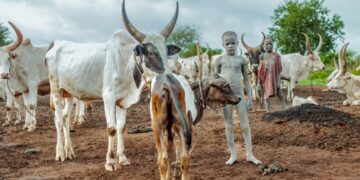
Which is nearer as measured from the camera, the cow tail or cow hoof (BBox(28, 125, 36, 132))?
the cow tail

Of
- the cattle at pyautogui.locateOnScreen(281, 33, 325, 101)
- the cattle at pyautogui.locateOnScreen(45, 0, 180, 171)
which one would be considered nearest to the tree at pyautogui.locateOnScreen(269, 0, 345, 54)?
the cattle at pyautogui.locateOnScreen(281, 33, 325, 101)

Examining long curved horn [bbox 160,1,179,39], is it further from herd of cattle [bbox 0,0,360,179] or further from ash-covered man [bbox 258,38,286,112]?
ash-covered man [bbox 258,38,286,112]

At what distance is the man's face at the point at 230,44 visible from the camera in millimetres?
7371

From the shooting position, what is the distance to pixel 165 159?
17.6 ft

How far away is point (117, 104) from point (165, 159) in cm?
248

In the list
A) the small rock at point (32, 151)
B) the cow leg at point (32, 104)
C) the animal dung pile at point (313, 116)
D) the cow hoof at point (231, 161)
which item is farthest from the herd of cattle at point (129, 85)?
the cow leg at point (32, 104)

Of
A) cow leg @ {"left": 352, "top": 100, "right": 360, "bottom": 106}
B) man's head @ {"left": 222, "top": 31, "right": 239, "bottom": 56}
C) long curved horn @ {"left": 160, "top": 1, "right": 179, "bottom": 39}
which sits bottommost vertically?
cow leg @ {"left": 352, "top": 100, "right": 360, "bottom": 106}

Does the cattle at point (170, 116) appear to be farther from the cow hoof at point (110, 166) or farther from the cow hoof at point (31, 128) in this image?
the cow hoof at point (31, 128)

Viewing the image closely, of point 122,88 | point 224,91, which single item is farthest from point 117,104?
point 224,91

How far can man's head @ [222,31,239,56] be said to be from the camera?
7.37 meters

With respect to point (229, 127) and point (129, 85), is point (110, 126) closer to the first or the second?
point (129, 85)

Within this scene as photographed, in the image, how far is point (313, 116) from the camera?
392 inches

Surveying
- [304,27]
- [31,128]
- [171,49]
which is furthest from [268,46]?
[304,27]

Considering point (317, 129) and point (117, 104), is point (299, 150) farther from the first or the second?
point (117, 104)
